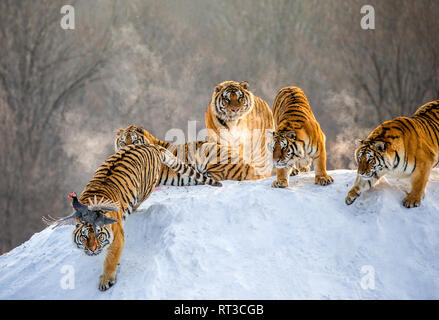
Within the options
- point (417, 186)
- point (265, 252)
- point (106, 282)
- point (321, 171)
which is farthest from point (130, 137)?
point (417, 186)

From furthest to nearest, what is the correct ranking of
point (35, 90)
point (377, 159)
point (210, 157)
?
point (35, 90) < point (210, 157) < point (377, 159)

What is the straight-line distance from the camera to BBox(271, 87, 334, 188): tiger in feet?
11.7

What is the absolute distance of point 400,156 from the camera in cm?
321

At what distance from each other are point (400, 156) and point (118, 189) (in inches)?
78.1

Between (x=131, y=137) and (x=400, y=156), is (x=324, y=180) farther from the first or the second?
(x=131, y=137)

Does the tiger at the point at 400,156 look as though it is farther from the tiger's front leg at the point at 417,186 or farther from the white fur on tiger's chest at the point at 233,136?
the white fur on tiger's chest at the point at 233,136

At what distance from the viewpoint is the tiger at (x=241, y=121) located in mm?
5125

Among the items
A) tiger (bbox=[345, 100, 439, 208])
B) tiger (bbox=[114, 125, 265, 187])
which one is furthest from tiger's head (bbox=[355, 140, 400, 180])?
tiger (bbox=[114, 125, 265, 187])

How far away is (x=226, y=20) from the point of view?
10.4m

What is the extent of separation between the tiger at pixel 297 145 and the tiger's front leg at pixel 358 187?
0.38 m

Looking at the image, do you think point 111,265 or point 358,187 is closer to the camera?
point 111,265

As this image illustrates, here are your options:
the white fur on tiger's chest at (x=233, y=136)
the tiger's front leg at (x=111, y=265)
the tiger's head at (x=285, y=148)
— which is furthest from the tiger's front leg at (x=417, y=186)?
the white fur on tiger's chest at (x=233, y=136)

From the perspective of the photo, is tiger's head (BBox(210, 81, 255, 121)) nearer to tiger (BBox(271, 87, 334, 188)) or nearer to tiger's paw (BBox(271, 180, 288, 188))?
tiger (BBox(271, 87, 334, 188))
